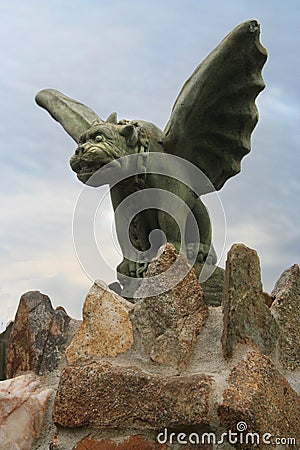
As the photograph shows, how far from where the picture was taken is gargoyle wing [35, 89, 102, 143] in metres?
2.71

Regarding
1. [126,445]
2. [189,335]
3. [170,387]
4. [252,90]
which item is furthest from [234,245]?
[252,90]

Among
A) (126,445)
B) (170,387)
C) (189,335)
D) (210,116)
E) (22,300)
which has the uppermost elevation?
(210,116)

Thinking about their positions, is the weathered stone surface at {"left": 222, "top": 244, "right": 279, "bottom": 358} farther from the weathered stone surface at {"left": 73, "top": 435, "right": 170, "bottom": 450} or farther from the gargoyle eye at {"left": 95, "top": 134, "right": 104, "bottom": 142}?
the gargoyle eye at {"left": 95, "top": 134, "right": 104, "bottom": 142}

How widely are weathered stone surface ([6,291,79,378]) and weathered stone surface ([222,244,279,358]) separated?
1.55ft

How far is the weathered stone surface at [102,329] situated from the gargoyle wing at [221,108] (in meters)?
0.98

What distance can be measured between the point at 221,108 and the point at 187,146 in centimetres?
21

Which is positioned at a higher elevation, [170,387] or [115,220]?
[115,220]

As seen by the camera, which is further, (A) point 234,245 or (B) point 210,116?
(B) point 210,116

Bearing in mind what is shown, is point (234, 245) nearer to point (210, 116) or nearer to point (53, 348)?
point (53, 348)

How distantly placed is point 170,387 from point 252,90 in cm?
143

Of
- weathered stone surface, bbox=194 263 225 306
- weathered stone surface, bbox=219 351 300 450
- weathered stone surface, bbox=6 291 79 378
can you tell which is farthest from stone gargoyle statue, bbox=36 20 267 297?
weathered stone surface, bbox=219 351 300 450

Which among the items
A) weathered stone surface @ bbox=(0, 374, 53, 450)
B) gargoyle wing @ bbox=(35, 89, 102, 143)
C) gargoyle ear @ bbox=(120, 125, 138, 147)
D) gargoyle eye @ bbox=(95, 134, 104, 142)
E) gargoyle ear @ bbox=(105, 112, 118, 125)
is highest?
gargoyle wing @ bbox=(35, 89, 102, 143)

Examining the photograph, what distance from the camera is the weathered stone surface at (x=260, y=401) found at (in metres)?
1.39

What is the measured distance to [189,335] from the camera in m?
1.62
